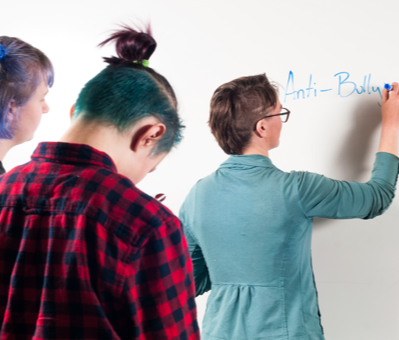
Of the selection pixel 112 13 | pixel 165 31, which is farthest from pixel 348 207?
pixel 112 13

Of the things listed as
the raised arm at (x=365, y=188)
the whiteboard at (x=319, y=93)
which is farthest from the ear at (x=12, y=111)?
the raised arm at (x=365, y=188)

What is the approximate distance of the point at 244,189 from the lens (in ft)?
2.88

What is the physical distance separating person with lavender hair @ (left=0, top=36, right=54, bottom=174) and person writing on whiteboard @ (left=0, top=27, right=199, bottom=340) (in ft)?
1.87

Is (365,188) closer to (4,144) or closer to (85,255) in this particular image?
(85,255)

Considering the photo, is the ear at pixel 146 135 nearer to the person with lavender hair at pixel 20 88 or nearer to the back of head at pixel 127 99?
the back of head at pixel 127 99

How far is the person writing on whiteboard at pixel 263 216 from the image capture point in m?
0.85

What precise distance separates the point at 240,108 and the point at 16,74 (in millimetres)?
→ 567

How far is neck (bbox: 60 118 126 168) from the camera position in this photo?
519 mm

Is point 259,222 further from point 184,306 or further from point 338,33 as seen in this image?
point 338,33

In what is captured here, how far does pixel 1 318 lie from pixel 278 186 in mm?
571

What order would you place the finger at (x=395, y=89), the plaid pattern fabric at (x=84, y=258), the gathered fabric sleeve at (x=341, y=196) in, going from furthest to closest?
the finger at (x=395, y=89) < the gathered fabric sleeve at (x=341, y=196) < the plaid pattern fabric at (x=84, y=258)

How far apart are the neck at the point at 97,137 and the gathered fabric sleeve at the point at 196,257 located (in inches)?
17.5

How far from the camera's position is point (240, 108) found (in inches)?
37.7

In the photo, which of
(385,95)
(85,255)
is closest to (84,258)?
(85,255)
